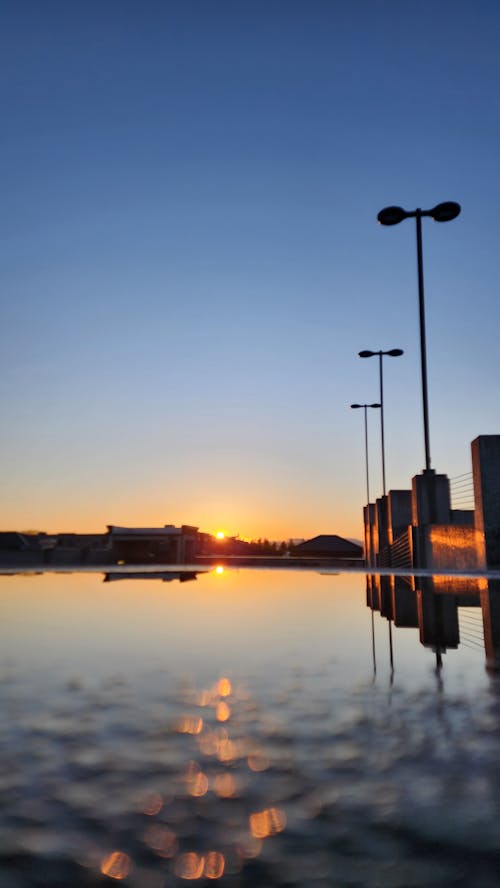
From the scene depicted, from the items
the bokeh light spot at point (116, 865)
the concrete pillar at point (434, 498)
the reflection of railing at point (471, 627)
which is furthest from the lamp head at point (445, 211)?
the bokeh light spot at point (116, 865)

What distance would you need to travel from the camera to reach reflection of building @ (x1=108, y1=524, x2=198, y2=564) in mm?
63500

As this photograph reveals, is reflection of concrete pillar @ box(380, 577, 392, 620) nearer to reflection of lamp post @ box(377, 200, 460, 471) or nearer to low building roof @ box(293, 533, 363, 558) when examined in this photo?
reflection of lamp post @ box(377, 200, 460, 471)

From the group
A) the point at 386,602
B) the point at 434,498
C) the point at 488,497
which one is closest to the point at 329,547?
the point at 434,498

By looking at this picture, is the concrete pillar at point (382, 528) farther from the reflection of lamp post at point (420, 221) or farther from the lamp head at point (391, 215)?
the lamp head at point (391, 215)

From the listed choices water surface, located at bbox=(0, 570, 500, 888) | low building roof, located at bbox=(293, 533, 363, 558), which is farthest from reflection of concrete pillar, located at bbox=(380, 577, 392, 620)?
low building roof, located at bbox=(293, 533, 363, 558)

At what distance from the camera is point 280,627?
6.82m

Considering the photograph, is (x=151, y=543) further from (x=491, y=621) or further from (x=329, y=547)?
(x=491, y=621)

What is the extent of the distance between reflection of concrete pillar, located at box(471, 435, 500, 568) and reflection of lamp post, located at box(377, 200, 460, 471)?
4.20m

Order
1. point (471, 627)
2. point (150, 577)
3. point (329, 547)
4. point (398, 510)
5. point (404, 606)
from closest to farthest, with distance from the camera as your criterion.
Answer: point (471, 627), point (404, 606), point (150, 577), point (398, 510), point (329, 547)

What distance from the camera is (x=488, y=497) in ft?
49.4

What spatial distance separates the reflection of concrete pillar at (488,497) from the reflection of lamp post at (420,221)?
4198 millimetres

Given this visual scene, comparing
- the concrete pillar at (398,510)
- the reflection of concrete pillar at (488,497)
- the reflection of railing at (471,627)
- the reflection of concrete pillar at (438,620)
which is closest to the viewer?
the reflection of railing at (471,627)

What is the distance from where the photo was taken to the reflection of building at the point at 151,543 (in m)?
63.5

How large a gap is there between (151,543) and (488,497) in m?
52.4
